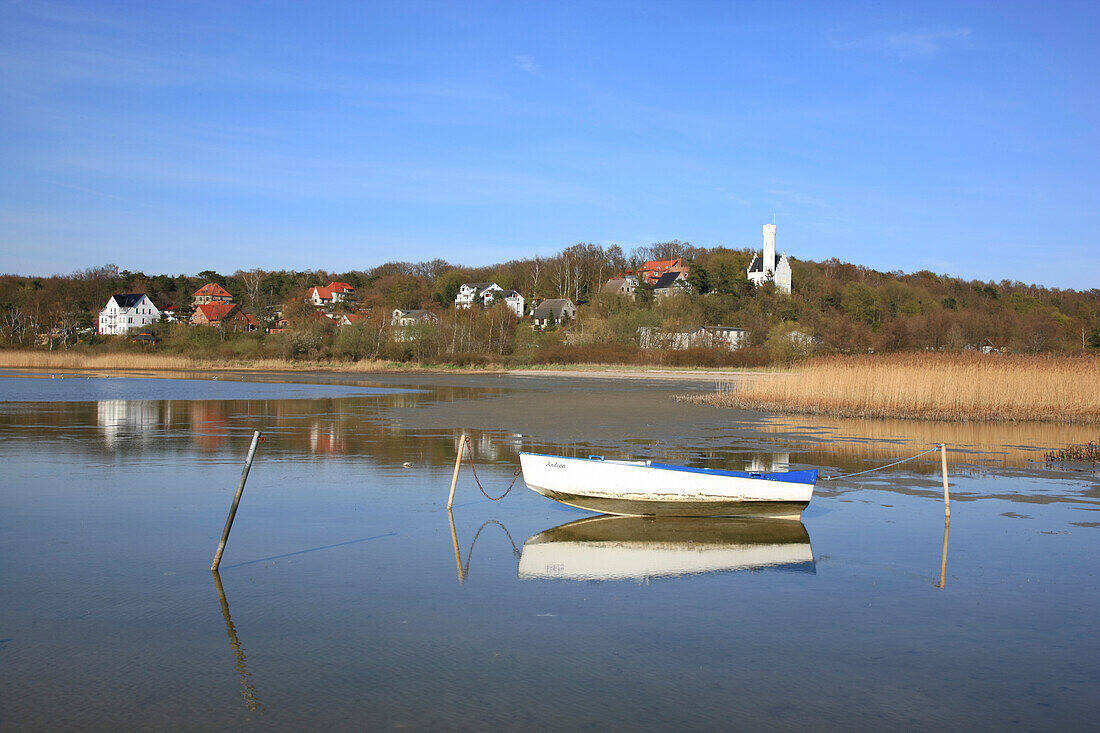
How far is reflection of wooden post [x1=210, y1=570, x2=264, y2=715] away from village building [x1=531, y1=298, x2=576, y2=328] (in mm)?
97147

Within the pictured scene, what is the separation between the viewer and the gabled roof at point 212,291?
129 metres

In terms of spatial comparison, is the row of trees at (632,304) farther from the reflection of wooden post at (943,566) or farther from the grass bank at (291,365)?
the reflection of wooden post at (943,566)

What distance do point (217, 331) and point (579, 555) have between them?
8260cm

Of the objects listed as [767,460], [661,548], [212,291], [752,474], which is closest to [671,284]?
[212,291]

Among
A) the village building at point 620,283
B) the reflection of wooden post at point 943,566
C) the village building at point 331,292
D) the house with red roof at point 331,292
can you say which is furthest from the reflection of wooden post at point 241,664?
the house with red roof at point 331,292

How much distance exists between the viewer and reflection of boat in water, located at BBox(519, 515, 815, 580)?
9.44m

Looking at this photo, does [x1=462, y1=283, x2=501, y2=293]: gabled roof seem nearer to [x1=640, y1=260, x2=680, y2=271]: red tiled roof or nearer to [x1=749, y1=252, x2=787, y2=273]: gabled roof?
[x1=640, y1=260, x2=680, y2=271]: red tiled roof

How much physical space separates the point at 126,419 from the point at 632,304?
67.5 meters

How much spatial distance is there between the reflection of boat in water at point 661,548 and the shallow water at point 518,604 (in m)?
0.05

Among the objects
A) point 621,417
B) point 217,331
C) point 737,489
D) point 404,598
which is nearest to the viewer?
point 404,598

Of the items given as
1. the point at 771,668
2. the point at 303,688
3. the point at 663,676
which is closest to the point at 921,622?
the point at 771,668

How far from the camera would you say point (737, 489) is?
11461mm

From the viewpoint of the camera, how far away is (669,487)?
453 inches

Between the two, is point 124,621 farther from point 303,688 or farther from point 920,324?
point 920,324
